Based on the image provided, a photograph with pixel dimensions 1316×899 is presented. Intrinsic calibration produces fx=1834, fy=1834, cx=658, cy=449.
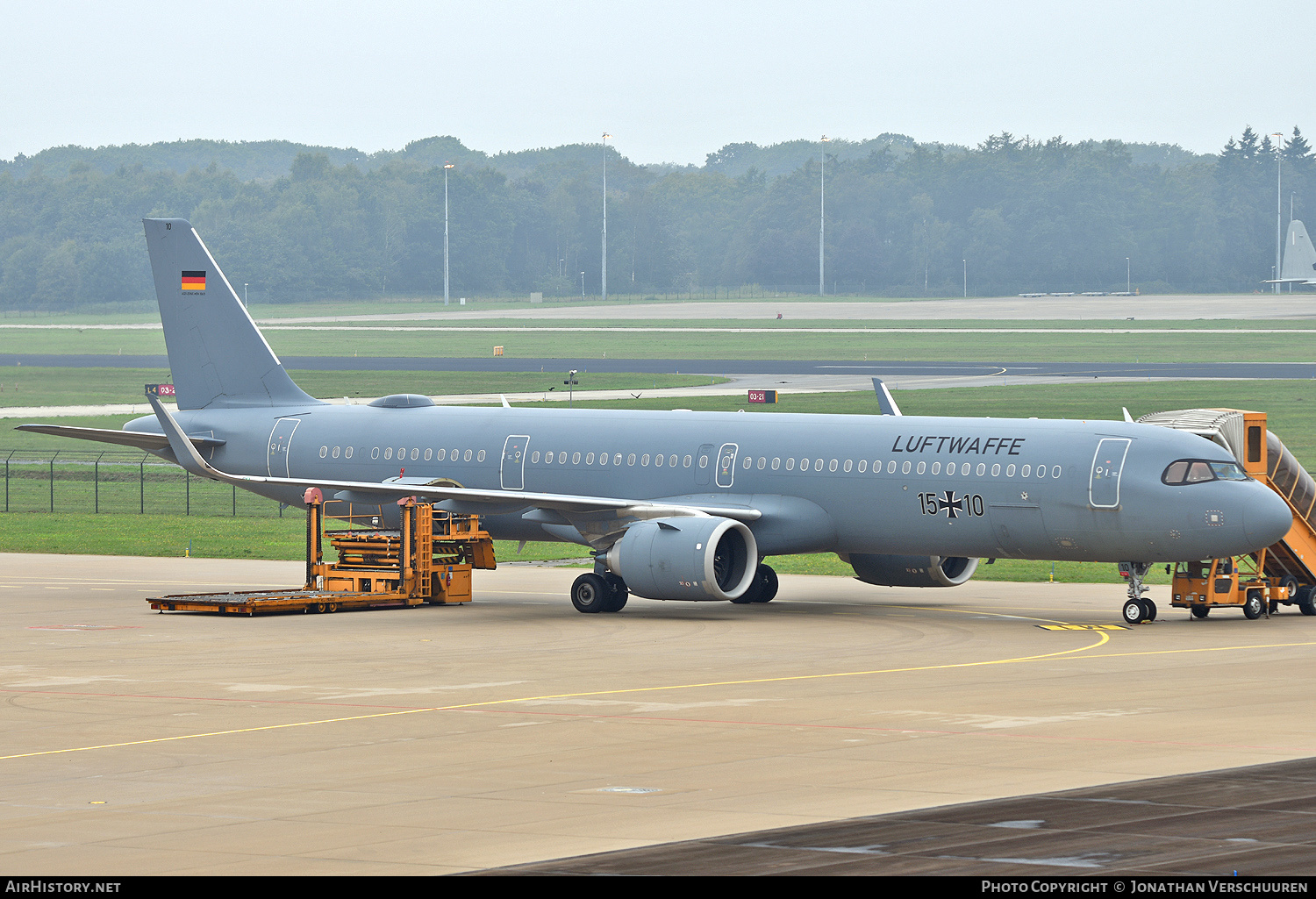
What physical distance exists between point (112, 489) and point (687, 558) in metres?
43.0

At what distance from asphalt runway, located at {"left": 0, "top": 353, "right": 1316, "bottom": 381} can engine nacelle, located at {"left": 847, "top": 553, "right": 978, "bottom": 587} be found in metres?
71.1

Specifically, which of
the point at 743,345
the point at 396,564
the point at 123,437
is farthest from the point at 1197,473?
the point at 743,345

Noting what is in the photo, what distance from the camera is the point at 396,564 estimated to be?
1698 inches

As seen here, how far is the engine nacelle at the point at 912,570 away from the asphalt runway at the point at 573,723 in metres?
0.80

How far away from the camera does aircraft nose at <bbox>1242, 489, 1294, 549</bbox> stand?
120 ft

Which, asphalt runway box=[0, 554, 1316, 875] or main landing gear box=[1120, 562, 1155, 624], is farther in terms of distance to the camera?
main landing gear box=[1120, 562, 1155, 624]

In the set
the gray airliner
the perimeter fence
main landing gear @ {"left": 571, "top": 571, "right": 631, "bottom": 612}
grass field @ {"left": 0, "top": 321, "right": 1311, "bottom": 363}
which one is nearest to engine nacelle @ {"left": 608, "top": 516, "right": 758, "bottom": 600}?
the gray airliner

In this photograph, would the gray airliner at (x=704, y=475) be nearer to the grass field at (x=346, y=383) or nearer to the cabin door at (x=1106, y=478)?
the cabin door at (x=1106, y=478)

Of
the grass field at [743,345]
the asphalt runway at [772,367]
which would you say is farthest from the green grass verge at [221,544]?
the grass field at [743,345]

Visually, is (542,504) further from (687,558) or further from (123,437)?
(123,437)

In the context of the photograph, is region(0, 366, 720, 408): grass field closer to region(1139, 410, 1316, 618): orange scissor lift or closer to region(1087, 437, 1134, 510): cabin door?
region(1139, 410, 1316, 618): orange scissor lift

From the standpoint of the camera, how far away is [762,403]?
96.3 meters
